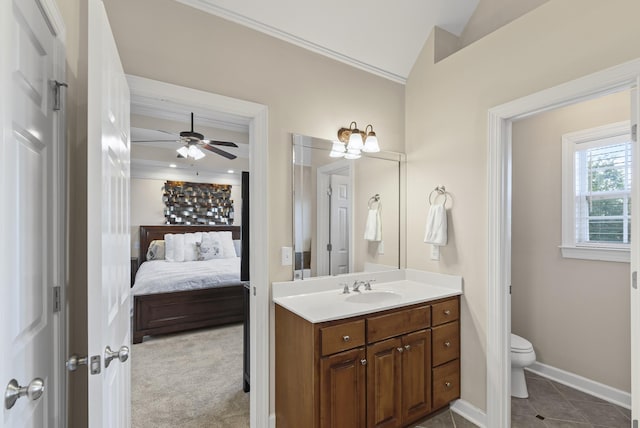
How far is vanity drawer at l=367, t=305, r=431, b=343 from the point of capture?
6.31ft

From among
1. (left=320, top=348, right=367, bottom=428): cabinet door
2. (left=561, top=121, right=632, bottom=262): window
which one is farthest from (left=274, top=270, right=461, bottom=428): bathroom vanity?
(left=561, top=121, right=632, bottom=262): window

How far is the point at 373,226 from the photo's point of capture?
275 centimetres

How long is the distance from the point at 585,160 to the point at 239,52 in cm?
294

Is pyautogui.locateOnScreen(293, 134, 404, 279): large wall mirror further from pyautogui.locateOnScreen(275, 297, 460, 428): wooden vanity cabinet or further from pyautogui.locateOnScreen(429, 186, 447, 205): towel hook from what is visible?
pyautogui.locateOnScreen(275, 297, 460, 428): wooden vanity cabinet

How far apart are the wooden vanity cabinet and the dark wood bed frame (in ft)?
7.86

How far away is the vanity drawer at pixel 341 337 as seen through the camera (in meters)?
1.75

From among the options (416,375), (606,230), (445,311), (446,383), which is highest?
(606,230)

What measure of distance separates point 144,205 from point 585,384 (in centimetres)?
666

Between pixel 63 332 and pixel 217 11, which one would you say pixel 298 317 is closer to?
pixel 63 332

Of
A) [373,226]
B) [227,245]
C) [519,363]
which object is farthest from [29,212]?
[227,245]

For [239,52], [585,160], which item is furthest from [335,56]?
[585,160]

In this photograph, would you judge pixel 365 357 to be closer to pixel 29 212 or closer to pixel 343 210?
pixel 343 210

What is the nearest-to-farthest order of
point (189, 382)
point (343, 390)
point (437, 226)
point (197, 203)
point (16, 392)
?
point (16, 392), point (343, 390), point (437, 226), point (189, 382), point (197, 203)

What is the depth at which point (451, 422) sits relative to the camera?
226 centimetres
